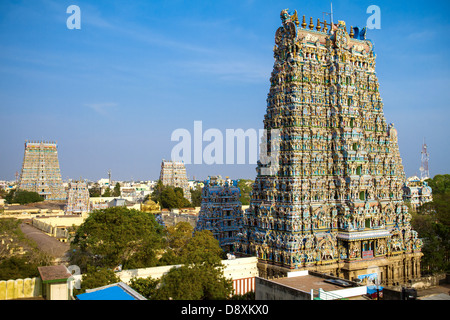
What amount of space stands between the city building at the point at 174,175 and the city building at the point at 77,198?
3425 centimetres

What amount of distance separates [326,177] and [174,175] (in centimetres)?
7828

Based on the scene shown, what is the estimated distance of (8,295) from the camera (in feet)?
77.6

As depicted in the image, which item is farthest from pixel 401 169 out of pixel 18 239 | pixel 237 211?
pixel 18 239

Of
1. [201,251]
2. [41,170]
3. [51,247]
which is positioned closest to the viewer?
[201,251]

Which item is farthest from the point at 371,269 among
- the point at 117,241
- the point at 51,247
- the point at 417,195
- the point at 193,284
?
the point at 417,195

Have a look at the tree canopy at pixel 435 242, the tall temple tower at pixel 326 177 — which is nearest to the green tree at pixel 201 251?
the tall temple tower at pixel 326 177

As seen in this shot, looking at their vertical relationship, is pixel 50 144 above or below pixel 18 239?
above

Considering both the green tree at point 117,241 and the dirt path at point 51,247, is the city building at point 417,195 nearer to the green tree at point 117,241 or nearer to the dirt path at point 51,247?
the green tree at point 117,241

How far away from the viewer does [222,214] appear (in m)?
44.3

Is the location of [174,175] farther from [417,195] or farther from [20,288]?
[20,288]

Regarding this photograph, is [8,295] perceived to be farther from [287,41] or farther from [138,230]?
[287,41]

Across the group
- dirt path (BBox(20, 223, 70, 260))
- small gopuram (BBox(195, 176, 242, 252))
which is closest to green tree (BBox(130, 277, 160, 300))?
dirt path (BBox(20, 223, 70, 260))

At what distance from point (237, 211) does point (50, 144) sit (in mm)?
67379

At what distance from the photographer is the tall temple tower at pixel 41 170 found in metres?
97.0
